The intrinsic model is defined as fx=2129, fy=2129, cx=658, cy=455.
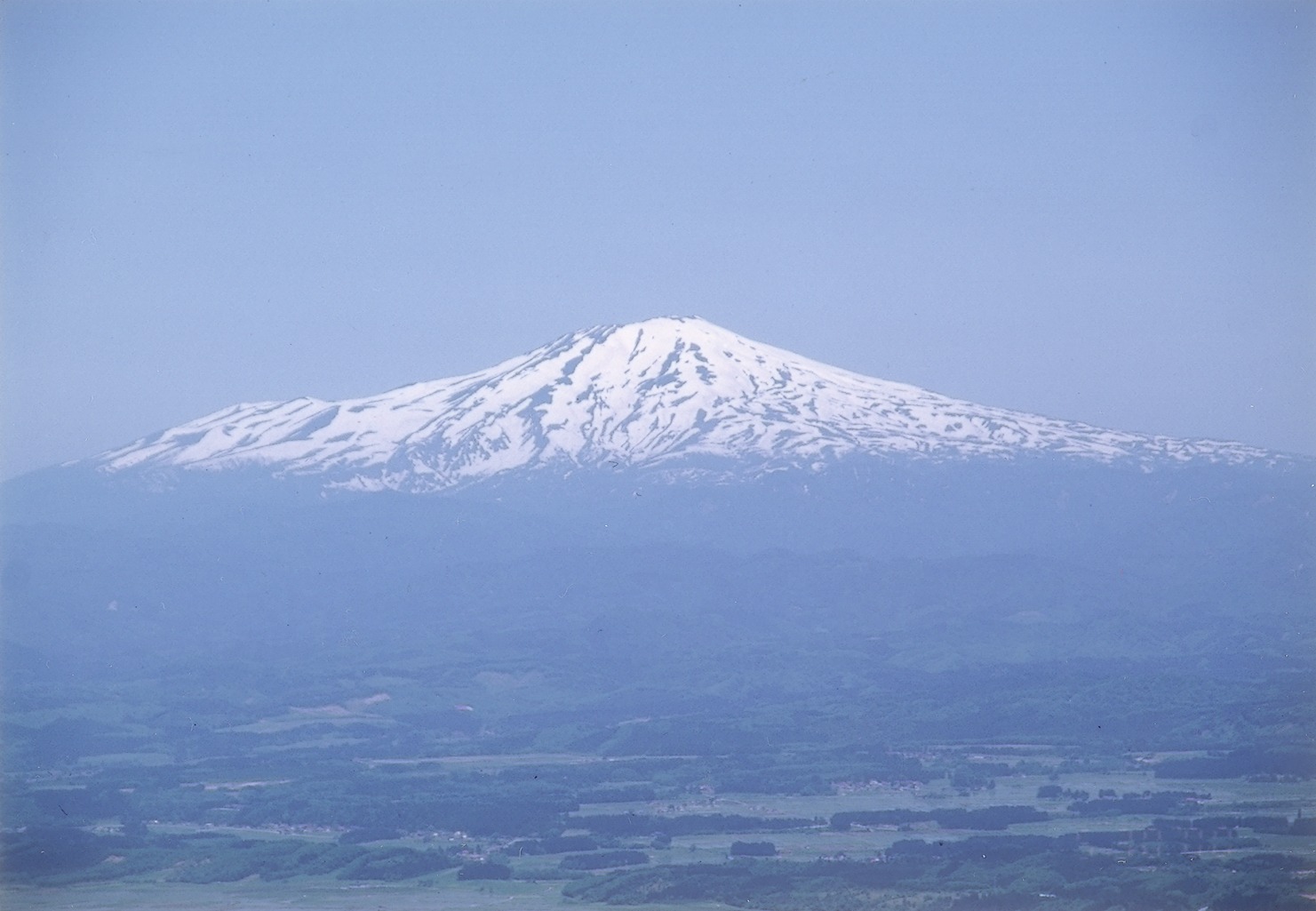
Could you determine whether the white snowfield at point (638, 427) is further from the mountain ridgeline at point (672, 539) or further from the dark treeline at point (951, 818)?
the dark treeline at point (951, 818)

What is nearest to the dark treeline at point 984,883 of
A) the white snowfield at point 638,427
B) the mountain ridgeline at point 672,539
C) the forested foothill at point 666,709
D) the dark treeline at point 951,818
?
the forested foothill at point 666,709

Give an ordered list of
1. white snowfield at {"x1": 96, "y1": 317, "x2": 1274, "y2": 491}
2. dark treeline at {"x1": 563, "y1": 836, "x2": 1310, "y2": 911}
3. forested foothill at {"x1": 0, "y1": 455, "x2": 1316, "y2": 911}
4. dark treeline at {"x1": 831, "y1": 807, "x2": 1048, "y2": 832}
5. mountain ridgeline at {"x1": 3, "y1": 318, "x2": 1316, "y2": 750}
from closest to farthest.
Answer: dark treeline at {"x1": 563, "y1": 836, "x2": 1310, "y2": 911}, forested foothill at {"x1": 0, "y1": 455, "x2": 1316, "y2": 911}, dark treeline at {"x1": 831, "y1": 807, "x2": 1048, "y2": 832}, mountain ridgeline at {"x1": 3, "y1": 318, "x2": 1316, "y2": 750}, white snowfield at {"x1": 96, "y1": 317, "x2": 1274, "y2": 491}

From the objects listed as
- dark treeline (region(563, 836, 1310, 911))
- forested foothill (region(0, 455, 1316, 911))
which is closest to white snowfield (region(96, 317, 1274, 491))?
forested foothill (region(0, 455, 1316, 911))

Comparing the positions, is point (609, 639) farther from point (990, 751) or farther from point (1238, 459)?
point (1238, 459)

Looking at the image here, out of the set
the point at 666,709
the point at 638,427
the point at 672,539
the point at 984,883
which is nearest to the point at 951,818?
the point at 984,883

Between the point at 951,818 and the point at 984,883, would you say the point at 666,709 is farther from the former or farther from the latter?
the point at 984,883

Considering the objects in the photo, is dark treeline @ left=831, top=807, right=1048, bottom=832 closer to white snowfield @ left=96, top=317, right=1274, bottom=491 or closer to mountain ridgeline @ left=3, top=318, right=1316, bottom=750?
mountain ridgeline @ left=3, top=318, right=1316, bottom=750

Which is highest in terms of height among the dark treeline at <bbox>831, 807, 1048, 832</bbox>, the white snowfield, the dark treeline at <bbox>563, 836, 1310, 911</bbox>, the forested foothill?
the white snowfield
